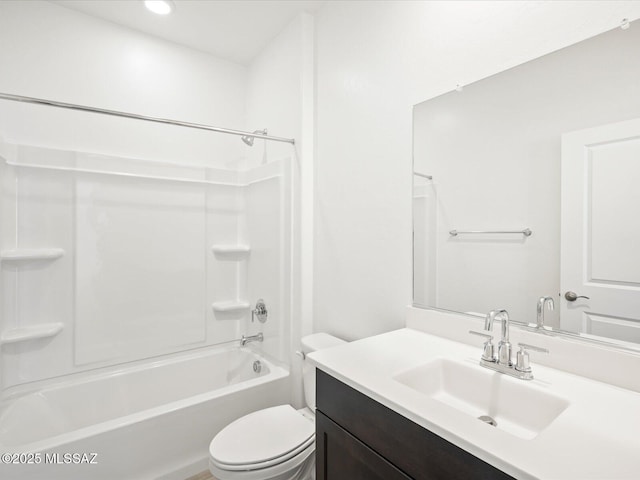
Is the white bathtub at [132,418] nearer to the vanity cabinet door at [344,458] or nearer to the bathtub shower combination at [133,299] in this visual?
the bathtub shower combination at [133,299]

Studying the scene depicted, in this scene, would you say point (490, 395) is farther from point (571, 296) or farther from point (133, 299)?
point (133, 299)

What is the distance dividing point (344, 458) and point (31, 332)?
1942 millimetres

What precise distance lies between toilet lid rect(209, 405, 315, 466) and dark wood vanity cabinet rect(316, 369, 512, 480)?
1.11 ft

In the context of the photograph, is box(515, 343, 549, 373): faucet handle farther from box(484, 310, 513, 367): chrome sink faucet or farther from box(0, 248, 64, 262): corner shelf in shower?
box(0, 248, 64, 262): corner shelf in shower

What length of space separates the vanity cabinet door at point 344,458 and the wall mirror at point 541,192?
65 centimetres

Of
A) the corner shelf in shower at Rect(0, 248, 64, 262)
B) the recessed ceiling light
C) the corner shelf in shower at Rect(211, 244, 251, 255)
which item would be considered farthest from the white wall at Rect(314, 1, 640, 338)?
the corner shelf in shower at Rect(0, 248, 64, 262)

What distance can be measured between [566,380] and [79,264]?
2.49 m

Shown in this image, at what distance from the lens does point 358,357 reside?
3.61 ft

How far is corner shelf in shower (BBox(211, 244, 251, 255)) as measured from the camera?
250cm

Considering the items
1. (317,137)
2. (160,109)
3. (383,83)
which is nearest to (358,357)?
(383,83)

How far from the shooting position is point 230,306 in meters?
2.53

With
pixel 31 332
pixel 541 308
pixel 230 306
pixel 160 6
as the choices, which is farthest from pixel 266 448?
pixel 160 6

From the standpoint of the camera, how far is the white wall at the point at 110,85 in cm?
190

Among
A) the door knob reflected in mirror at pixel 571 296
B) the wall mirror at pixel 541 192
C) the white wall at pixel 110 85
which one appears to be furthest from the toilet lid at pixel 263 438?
the white wall at pixel 110 85
